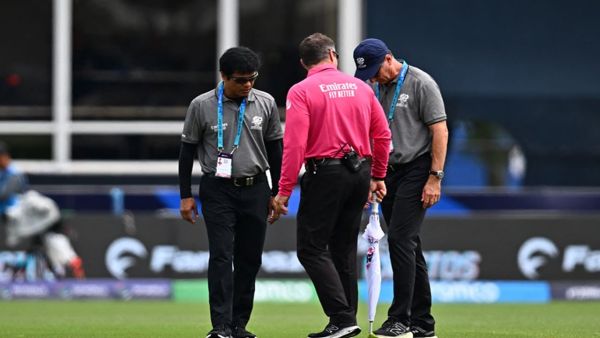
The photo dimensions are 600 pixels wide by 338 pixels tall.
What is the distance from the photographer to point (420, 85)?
9328mm

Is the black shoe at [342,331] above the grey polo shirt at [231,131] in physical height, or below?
below

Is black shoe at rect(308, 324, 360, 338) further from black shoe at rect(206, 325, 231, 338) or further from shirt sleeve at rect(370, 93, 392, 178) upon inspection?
shirt sleeve at rect(370, 93, 392, 178)

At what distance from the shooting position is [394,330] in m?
9.05

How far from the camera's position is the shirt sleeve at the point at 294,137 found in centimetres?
870

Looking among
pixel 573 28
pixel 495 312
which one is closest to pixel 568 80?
pixel 573 28

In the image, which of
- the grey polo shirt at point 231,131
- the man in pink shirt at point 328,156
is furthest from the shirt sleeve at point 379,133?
the grey polo shirt at point 231,131

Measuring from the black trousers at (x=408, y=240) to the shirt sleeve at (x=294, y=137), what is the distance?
35.5 inches

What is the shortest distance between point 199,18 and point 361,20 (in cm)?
228

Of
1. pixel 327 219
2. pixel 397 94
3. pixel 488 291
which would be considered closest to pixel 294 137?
pixel 327 219

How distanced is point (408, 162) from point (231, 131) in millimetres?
1233

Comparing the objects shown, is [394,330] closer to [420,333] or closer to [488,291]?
[420,333]

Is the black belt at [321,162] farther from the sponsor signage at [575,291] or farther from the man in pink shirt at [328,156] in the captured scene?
the sponsor signage at [575,291]

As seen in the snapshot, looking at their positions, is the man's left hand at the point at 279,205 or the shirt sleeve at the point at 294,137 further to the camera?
the man's left hand at the point at 279,205

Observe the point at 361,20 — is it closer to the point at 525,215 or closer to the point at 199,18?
the point at 199,18
